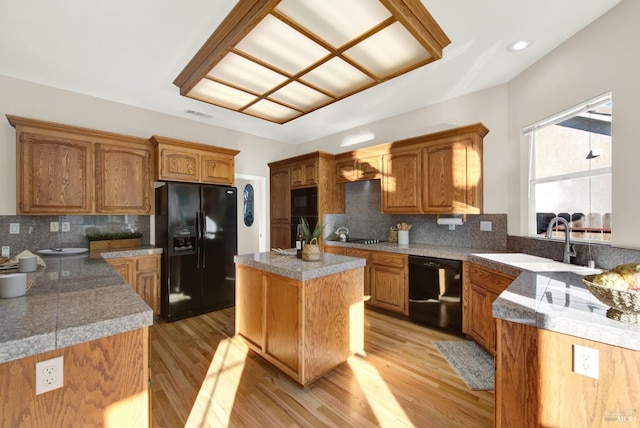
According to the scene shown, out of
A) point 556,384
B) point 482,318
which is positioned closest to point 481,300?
point 482,318

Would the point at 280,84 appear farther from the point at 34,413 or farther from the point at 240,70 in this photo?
the point at 34,413

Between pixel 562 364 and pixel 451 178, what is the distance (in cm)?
239

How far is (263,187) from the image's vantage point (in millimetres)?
5121

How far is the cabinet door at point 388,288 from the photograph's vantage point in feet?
11.1

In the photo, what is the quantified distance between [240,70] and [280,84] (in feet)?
1.30

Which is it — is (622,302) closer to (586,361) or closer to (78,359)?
(586,361)

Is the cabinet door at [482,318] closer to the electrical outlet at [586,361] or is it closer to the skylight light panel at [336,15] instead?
the electrical outlet at [586,361]

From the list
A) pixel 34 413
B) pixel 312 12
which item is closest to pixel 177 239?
pixel 34 413

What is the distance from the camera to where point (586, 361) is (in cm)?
104

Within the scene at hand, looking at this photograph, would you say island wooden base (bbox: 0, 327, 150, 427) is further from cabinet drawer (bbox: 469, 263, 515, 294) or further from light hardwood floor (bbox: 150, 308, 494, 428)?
cabinet drawer (bbox: 469, 263, 515, 294)

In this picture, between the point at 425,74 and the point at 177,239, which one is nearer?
the point at 425,74

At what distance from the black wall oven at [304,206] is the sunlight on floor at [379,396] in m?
2.32

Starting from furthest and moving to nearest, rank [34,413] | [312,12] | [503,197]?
[503,197] < [312,12] < [34,413]

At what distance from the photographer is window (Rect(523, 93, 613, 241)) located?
2174 mm
